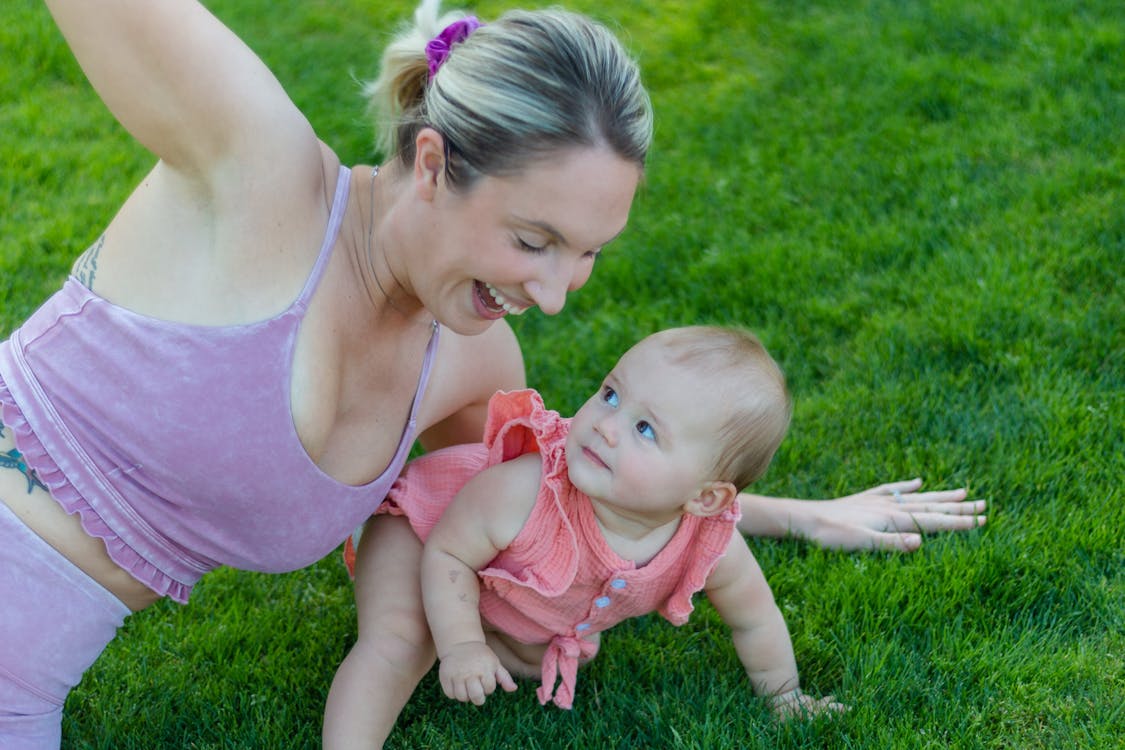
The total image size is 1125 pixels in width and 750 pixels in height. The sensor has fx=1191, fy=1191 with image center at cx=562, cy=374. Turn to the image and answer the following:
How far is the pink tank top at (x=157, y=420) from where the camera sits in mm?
2135

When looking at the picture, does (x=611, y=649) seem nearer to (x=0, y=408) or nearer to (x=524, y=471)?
(x=524, y=471)

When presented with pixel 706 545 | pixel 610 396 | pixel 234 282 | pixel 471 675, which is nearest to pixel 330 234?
pixel 234 282

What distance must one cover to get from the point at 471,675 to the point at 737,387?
0.79 metres

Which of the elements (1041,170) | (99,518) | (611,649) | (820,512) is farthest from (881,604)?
(1041,170)

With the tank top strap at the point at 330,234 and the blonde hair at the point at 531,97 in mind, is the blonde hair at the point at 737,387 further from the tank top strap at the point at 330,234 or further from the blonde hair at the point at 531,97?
the tank top strap at the point at 330,234

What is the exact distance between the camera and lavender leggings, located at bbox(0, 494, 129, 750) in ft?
7.31

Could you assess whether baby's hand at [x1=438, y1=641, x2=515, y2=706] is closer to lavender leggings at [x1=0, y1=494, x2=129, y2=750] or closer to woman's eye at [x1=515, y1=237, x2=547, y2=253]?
lavender leggings at [x1=0, y1=494, x2=129, y2=750]

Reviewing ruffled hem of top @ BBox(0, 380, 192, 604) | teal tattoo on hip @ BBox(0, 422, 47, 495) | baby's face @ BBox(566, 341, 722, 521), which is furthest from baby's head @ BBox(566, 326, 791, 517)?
teal tattoo on hip @ BBox(0, 422, 47, 495)

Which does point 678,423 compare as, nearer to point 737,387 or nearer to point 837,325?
point 737,387

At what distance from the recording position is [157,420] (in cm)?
217

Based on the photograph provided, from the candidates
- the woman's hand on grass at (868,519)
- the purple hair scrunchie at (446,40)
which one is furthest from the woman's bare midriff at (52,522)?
the woman's hand on grass at (868,519)

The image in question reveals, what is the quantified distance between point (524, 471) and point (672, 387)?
384 millimetres

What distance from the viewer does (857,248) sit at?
4.45 metres

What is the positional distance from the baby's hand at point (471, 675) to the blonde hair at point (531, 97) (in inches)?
37.1
